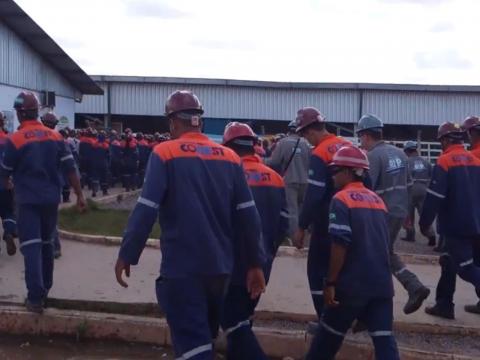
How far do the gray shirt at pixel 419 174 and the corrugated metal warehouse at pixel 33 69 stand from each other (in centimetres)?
1339

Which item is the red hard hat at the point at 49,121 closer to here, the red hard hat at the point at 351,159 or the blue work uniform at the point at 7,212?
the blue work uniform at the point at 7,212

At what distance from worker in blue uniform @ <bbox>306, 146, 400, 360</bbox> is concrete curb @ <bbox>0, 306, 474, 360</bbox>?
4.50 feet

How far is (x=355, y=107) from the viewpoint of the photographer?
43625 mm

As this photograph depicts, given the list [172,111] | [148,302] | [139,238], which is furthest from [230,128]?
[148,302]

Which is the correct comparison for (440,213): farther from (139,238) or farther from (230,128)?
(139,238)

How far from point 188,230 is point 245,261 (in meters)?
0.84

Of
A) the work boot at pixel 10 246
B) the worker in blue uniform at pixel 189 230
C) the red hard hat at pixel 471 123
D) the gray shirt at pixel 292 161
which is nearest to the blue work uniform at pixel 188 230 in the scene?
the worker in blue uniform at pixel 189 230

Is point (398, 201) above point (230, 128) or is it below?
below

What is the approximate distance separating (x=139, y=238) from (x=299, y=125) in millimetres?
2720

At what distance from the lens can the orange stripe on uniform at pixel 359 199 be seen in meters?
6.10

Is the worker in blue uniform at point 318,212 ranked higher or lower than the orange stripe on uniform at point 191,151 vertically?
lower

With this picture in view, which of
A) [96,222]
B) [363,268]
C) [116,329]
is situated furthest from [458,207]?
[96,222]

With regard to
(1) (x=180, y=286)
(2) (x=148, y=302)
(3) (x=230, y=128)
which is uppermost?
(3) (x=230, y=128)

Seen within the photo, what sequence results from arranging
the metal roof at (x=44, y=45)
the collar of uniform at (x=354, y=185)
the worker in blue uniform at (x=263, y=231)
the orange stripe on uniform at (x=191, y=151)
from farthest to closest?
the metal roof at (x=44, y=45) < the worker in blue uniform at (x=263, y=231) < the collar of uniform at (x=354, y=185) < the orange stripe on uniform at (x=191, y=151)
